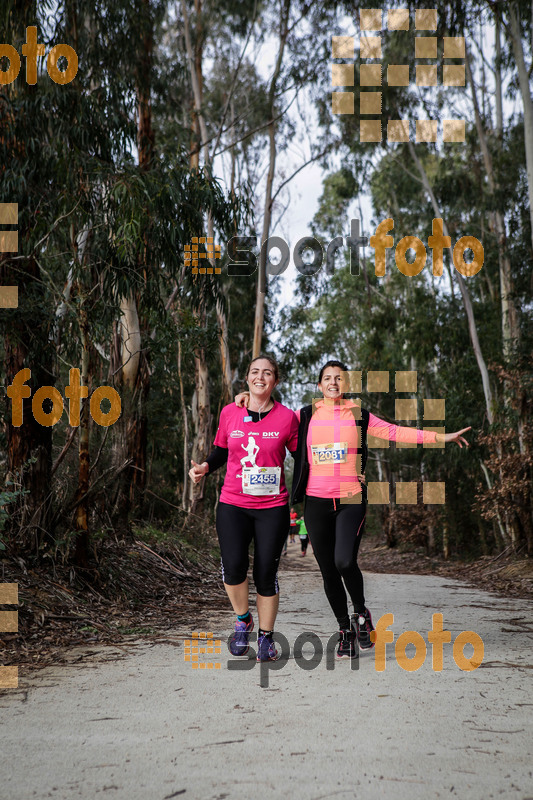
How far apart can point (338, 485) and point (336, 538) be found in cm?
31

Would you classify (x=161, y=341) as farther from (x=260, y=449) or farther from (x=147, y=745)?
(x=147, y=745)

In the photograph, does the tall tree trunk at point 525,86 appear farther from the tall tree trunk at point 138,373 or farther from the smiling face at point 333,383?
the smiling face at point 333,383

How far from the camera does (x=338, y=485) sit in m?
4.68

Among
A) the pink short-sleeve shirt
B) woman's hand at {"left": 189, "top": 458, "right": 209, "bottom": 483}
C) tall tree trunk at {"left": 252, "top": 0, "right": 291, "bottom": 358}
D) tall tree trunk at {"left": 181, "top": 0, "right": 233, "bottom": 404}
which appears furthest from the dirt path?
tall tree trunk at {"left": 252, "top": 0, "right": 291, "bottom": 358}

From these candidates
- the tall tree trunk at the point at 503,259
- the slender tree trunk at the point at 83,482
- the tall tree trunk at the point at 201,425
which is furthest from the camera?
the tall tree trunk at the point at 201,425

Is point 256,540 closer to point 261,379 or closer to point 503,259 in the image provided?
point 261,379

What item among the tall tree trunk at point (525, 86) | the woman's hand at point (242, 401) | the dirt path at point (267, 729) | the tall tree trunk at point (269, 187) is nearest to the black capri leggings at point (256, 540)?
the dirt path at point (267, 729)

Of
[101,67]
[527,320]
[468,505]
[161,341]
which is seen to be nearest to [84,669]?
[161,341]

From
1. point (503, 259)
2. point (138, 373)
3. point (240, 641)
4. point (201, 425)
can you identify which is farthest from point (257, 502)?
point (503, 259)

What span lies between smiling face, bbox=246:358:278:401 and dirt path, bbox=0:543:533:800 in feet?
5.16

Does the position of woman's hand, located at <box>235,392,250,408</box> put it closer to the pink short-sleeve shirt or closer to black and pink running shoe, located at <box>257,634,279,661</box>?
the pink short-sleeve shirt

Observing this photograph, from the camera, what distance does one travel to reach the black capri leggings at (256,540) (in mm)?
4609

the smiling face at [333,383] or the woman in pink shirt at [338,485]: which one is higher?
the smiling face at [333,383]

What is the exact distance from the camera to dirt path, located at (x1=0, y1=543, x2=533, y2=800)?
102 inches
